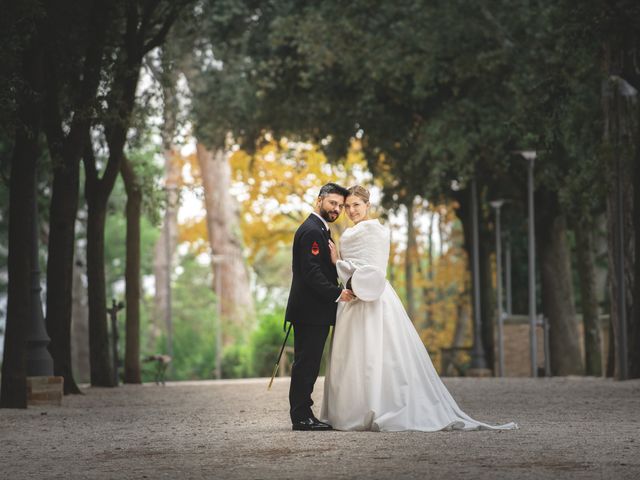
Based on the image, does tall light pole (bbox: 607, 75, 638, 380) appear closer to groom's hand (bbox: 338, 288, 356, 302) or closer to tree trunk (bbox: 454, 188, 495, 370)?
groom's hand (bbox: 338, 288, 356, 302)

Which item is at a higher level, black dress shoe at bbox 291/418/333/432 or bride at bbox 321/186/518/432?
bride at bbox 321/186/518/432

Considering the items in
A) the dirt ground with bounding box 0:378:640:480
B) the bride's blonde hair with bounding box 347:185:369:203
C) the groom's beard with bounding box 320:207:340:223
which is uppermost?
the bride's blonde hair with bounding box 347:185:369:203

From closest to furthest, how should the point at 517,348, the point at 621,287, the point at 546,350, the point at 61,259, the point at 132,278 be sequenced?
the point at 61,259 → the point at 621,287 → the point at 132,278 → the point at 546,350 → the point at 517,348

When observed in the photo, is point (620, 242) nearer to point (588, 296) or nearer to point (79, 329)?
point (588, 296)

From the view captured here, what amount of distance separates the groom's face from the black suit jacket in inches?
3.4

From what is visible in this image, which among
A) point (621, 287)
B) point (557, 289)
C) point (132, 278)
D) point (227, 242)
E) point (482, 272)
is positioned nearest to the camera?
point (621, 287)

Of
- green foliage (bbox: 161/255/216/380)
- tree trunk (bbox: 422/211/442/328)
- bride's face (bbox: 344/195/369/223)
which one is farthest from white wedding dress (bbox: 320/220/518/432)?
tree trunk (bbox: 422/211/442/328)

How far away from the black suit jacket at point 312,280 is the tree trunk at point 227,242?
1580 inches

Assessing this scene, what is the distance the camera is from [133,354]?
35.1m

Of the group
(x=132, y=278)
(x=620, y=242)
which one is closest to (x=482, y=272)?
(x=132, y=278)

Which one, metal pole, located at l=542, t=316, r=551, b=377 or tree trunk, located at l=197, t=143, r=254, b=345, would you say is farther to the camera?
tree trunk, located at l=197, t=143, r=254, b=345

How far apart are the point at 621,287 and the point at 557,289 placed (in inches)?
426

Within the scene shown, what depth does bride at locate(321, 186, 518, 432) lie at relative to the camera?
13.5m

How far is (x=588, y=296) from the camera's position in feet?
129
